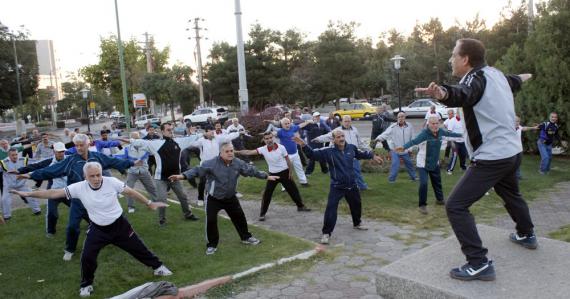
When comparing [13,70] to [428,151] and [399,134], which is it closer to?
[399,134]

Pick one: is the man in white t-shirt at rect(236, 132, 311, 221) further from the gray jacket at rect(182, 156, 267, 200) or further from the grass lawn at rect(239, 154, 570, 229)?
the gray jacket at rect(182, 156, 267, 200)

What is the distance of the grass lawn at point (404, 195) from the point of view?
8781 mm

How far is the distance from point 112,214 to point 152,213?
13.1 ft

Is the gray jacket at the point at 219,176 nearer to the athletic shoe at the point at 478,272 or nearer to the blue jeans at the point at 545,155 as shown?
the athletic shoe at the point at 478,272

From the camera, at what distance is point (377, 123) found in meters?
14.8

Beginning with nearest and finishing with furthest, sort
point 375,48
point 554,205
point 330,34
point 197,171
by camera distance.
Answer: point 197,171, point 554,205, point 330,34, point 375,48

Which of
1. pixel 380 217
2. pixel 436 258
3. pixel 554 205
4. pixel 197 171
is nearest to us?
pixel 436 258

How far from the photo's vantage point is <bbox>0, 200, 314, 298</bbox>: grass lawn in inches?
234

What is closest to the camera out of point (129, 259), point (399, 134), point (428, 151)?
→ point (129, 259)

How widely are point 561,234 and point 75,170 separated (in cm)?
728

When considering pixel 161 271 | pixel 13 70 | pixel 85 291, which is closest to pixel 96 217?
pixel 85 291

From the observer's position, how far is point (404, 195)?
10.4 meters

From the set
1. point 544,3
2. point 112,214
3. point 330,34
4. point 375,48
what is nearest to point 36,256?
point 112,214

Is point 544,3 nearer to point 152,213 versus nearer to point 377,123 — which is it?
point 377,123
